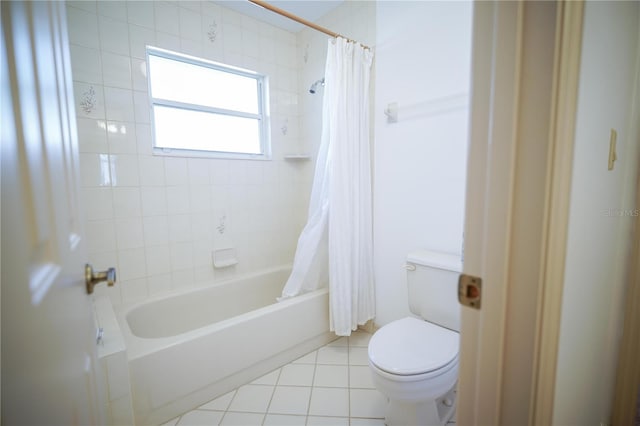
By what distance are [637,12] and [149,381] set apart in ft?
7.64

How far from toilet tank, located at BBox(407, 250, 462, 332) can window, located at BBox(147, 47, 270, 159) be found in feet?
5.32

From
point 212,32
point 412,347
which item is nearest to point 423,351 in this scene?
point 412,347

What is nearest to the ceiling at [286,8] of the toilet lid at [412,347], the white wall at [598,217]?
the white wall at [598,217]

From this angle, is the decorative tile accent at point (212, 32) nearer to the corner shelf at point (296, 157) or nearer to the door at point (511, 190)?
the corner shelf at point (296, 157)

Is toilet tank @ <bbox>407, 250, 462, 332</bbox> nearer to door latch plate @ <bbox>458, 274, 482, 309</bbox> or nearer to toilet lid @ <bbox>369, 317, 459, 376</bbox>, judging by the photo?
toilet lid @ <bbox>369, 317, 459, 376</bbox>

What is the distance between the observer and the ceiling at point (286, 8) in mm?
2076

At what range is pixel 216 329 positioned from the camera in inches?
58.6

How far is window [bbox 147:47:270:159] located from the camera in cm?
197

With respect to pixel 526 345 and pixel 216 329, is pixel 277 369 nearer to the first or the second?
pixel 216 329

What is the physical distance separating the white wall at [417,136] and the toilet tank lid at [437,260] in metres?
0.08

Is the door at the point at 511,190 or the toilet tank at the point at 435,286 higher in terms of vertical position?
the door at the point at 511,190

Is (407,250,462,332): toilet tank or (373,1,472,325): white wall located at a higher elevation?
(373,1,472,325): white wall

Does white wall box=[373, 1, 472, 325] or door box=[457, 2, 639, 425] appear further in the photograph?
white wall box=[373, 1, 472, 325]

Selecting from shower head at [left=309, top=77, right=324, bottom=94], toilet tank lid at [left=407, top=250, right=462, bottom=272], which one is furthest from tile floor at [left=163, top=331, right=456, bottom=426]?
shower head at [left=309, top=77, right=324, bottom=94]
